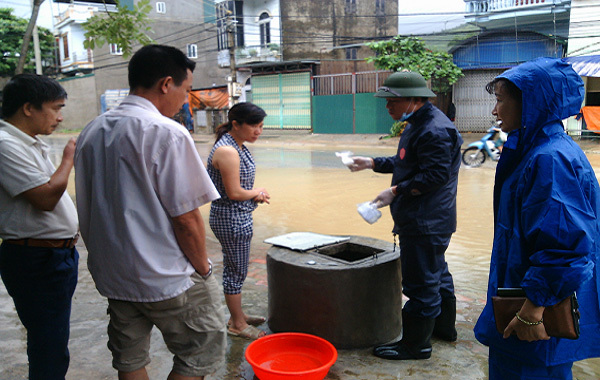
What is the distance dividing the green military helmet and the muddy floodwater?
1709 millimetres

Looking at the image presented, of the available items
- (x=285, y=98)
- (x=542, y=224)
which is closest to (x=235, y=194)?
(x=542, y=224)

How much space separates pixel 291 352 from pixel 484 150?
1070 centimetres

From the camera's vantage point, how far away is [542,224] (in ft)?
5.44

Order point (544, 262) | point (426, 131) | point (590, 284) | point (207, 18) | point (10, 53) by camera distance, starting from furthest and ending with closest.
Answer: point (207, 18) → point (10, 53) → point (426, 131) → point (590, 284) → point (544, 262)

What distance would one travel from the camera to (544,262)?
1.64 m

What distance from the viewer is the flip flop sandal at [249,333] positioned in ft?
11.0

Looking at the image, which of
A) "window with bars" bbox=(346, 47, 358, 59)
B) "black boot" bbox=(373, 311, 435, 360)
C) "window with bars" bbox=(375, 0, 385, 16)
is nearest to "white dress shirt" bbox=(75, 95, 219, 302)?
"black boot" bbox=(373, 311, 435, 360)

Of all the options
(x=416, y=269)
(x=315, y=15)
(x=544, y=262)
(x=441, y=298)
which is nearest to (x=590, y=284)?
(x=544, y=262)

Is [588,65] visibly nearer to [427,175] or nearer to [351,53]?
[427,175]

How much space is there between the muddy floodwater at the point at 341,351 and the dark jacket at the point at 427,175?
86 cm

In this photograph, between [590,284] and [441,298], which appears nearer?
[590,284]

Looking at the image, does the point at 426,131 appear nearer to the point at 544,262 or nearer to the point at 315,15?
the point at 544,262

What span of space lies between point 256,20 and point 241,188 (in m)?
27.6

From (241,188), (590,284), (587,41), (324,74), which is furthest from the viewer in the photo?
(324,74)
